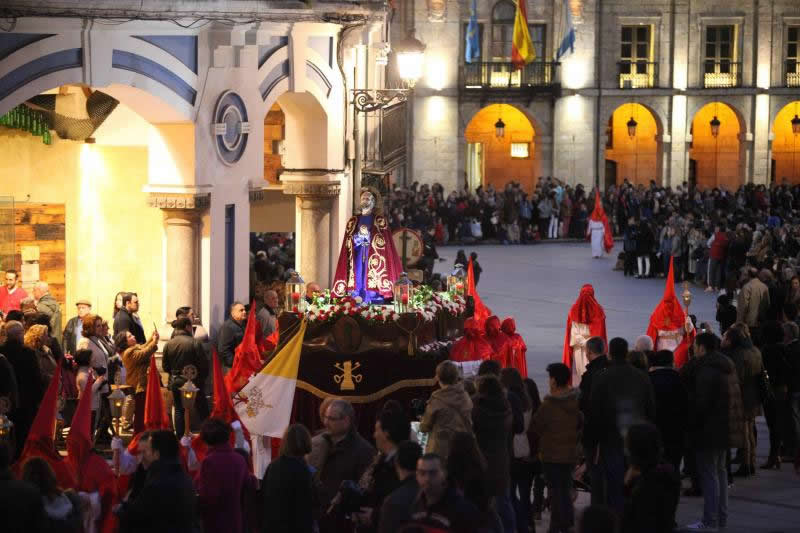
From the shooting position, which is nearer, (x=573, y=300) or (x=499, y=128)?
(x=573, y=300)

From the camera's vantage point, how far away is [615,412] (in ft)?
42.5

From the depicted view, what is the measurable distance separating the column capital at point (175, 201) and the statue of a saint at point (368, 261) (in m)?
2.14

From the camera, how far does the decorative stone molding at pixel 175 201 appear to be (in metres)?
18.5

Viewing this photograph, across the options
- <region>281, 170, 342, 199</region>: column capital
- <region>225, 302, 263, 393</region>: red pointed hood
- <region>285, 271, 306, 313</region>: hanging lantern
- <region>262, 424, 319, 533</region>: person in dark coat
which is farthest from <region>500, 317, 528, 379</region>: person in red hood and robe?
<region>262, 424, 319, 533</region>: person in dark coat

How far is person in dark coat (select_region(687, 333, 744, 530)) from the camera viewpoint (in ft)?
44.5

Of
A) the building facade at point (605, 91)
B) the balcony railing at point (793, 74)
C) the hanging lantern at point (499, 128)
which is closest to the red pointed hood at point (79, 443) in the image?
the building facade at point (605, 91)

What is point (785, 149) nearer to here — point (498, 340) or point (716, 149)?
point (716, 149)

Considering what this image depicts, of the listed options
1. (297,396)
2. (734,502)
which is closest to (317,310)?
(297,396)

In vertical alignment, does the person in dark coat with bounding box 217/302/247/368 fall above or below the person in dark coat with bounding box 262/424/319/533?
above

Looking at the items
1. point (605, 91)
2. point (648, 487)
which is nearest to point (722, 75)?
point (605, 91)

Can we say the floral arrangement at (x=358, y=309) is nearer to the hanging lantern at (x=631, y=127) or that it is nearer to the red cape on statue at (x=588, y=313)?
the red cape on statue at (x=588, y=313)

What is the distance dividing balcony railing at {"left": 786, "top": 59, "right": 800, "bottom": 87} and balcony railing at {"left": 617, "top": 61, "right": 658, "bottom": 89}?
419 centimetres

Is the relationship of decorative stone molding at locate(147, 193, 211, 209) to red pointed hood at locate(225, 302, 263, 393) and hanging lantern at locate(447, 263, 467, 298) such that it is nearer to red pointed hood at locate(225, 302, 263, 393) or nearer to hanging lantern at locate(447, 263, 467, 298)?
hanging lantern at locate(447, 263, 467, 298)

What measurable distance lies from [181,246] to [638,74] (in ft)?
108
